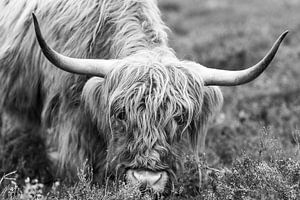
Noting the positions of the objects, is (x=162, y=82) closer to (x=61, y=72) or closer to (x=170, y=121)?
(x=170, y=121)

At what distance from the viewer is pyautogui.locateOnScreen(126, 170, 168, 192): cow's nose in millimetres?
4113

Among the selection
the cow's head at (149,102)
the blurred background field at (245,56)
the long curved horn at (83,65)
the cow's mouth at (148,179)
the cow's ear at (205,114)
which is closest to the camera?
the cow's mouth at (148,179)

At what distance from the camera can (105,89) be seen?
14.9 ft

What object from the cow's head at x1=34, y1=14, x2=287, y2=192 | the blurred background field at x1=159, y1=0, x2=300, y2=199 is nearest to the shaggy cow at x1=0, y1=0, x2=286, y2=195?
the cow's head at x1=34, y1=14, x2=287, y2=192

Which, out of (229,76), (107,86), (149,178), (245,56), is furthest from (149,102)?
(245,56)

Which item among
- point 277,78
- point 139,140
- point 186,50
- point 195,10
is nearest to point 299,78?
point 277,78

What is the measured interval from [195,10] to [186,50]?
351cm

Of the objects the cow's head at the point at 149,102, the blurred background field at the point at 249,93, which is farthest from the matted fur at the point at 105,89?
the blurred background field at the point at 249,93

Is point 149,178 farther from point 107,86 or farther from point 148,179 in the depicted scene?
point 107,86

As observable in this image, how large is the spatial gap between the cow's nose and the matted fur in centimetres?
6

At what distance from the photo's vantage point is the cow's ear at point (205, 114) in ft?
15.6

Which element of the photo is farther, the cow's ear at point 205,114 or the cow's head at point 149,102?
the cow's ear at point 205,114

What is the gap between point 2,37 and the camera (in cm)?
541

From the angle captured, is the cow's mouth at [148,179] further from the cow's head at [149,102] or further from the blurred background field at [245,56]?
the blurred background field at [245,56]
